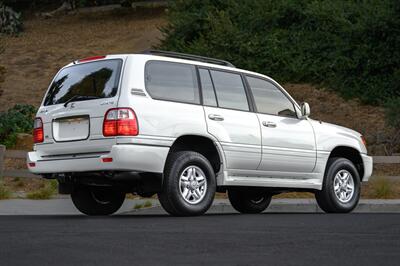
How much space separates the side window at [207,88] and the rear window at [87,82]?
1.18m

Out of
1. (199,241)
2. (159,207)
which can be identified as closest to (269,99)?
(159,207)

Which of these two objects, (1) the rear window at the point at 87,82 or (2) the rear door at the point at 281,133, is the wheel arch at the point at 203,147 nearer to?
(2) the rear door at the point at 281,133

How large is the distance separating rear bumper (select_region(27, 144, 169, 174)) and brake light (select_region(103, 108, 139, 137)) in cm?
16

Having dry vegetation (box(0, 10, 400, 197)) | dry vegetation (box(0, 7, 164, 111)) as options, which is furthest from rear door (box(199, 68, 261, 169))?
dry vegetation (box(0, 7, 164, 111))

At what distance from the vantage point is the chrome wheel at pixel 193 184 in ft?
36.6

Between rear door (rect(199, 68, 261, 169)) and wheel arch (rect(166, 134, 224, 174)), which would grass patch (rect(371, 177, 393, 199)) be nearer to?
rear door (rect(199, 68, 261, 169))

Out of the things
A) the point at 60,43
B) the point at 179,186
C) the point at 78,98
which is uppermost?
the point at 60,43

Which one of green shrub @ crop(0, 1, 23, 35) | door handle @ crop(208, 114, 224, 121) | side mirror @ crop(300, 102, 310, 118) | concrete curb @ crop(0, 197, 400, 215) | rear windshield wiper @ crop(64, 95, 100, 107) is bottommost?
concrete curb @ crop(0, 197, 400, 215)

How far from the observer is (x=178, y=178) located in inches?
434

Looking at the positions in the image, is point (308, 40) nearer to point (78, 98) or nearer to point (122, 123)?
point (78, 98)

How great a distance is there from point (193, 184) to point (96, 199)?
71.7 inches

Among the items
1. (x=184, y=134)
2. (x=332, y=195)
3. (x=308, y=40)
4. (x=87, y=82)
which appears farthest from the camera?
(x=308, y=40)

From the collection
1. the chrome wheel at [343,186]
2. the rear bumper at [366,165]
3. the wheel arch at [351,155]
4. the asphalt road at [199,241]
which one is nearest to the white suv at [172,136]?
the chrome wheel at [343,186]

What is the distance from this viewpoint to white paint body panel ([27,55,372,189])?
10773mm
